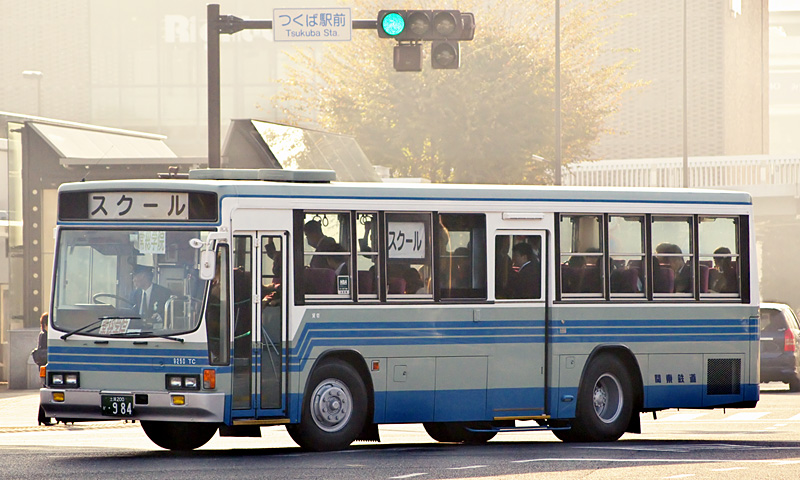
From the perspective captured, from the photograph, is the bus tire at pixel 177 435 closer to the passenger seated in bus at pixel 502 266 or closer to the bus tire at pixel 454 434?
the bus tire at pixel 454 434

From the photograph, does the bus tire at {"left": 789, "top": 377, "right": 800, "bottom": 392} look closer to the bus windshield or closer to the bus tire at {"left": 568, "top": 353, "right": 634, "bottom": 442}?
the bus tire at {"left": 568, "top": 353, "right": 634, "bottom": 442}

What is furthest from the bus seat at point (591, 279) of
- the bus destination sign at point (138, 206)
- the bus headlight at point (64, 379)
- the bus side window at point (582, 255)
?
the bus headlight at point (64, 379)

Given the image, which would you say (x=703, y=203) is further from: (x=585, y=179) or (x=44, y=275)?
(x=585, y=179)

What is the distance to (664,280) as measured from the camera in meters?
16.7

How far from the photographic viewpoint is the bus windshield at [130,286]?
13781 mm

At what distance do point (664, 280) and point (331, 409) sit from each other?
4394 mm

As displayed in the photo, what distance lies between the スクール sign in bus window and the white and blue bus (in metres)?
0.02

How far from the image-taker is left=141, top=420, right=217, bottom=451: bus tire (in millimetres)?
15281

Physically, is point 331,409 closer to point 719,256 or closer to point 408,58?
point 719,256

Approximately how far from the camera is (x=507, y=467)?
13.3 meters

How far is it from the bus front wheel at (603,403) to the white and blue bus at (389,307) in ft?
0.07

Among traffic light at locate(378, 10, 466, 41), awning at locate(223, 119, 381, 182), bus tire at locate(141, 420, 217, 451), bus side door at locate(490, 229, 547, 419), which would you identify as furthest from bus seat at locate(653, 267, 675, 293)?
awning at locate(223, 119, 381, 182)

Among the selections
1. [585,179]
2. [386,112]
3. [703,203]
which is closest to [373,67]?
[386,112]

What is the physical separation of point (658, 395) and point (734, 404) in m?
1.25
